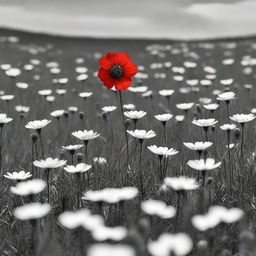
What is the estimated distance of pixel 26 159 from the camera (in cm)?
329

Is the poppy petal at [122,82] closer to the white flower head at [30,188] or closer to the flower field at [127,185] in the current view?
the flower field at [127,185]

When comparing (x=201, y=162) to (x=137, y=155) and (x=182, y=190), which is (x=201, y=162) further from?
(x=137, y=155)

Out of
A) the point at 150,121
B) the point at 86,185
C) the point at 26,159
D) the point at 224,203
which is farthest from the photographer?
the point at 150,121

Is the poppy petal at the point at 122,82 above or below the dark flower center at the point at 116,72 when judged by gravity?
below

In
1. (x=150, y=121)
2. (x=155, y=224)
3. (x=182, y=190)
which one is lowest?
(x=150, y=121)

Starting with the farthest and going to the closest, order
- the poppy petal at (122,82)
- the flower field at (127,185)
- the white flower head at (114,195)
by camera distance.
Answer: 1. the poppy petal at (122,82)
2. the white flower head at (114,195)
3. the flower field at (127,185)

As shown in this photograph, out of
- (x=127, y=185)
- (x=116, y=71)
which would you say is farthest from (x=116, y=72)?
(x=127, y=185)

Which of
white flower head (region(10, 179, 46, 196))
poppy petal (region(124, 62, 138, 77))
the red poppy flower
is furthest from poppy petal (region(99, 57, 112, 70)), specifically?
white flower head (region(10, 179, 46, 196))

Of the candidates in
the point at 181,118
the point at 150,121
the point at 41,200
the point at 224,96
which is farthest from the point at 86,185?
the point at 150,121

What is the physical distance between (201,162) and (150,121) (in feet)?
8.77

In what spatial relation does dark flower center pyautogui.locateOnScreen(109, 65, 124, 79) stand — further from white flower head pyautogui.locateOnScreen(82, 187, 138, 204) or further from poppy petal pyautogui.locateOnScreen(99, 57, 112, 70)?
white flower head pyautogui.locateOnScreen(82, 187, 138, 204)

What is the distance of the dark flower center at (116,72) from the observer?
115 inches

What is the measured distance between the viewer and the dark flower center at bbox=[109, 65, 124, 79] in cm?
291

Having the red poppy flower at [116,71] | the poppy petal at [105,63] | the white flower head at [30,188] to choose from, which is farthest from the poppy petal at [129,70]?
the white flower head at [30,188]
